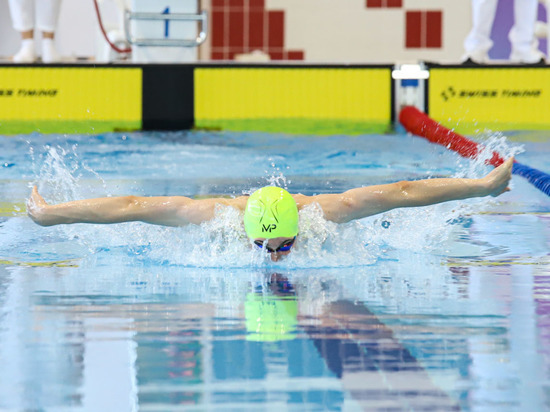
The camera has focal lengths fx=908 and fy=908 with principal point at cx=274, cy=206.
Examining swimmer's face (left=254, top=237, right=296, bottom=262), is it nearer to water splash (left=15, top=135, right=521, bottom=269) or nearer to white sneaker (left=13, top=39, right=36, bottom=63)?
water splash (left=15, top=135, right=521, bottom=269)

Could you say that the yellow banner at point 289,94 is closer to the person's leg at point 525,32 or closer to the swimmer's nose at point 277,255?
the person's leg at point 525,32

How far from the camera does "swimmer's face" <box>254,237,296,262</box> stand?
10.5 ft

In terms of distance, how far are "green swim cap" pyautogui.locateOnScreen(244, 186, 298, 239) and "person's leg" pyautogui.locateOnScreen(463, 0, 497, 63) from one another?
4.76 metres

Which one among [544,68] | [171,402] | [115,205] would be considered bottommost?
[171,402]

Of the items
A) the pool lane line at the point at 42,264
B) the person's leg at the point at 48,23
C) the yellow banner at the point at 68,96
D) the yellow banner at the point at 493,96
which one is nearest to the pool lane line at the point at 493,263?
the pool lane line at the point at 42,264

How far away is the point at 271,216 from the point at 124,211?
527mm

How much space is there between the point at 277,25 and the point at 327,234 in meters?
8.64

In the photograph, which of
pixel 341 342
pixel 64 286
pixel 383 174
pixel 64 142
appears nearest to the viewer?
pixel 341 342

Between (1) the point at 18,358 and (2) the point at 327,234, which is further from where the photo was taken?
(2) the point at 327,234

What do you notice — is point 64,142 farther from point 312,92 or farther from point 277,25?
point 277,25

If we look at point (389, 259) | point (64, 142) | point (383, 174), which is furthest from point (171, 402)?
point (64, 142)

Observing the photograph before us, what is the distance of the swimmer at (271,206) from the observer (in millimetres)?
3188

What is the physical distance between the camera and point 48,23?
26.3 feet

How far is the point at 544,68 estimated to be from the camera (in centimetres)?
736
